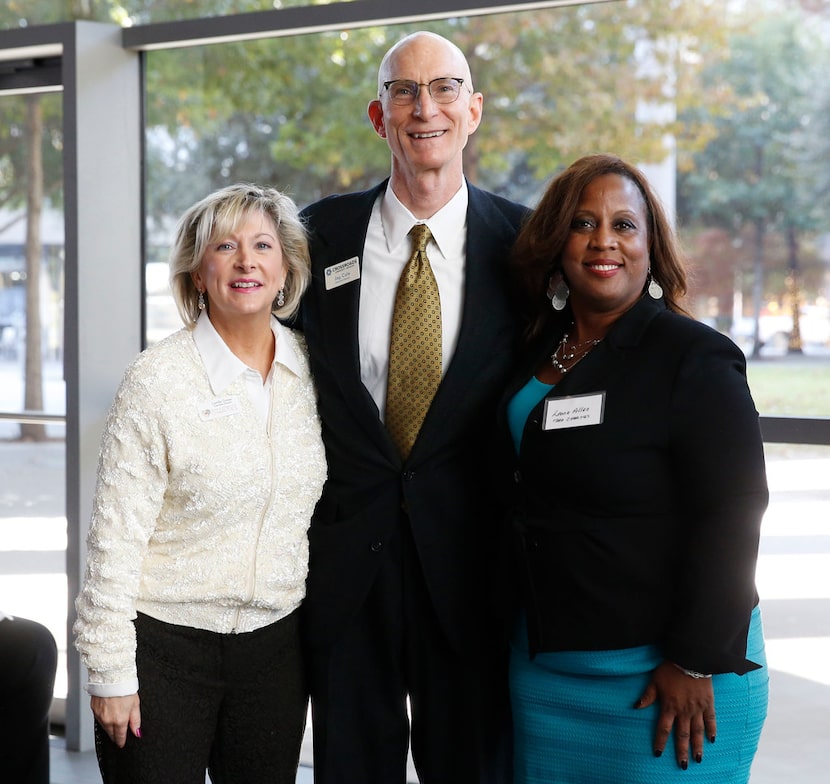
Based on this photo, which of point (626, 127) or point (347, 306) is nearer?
point (347, 306)

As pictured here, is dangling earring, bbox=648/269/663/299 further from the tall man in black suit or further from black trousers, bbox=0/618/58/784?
black trousers, bbox=0/618/58/784

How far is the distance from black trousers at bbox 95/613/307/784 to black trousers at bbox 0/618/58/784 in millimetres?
492

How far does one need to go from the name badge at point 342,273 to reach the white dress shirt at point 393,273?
4cm

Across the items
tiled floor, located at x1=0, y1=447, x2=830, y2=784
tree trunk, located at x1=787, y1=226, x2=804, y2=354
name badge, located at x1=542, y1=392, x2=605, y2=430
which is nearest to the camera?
name badge, located at x1=542, y1=392, x2=605, y2=430

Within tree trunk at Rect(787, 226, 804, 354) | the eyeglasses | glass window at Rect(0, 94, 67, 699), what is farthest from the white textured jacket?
glass window at Rect(0, 94, 67, 699)

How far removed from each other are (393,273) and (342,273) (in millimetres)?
118

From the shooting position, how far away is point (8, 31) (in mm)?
3482

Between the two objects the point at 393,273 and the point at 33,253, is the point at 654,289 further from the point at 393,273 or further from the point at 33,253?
the point at 33,253

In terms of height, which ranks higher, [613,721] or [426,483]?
[426,483]

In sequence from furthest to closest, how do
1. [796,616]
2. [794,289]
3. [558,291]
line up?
[794,289] < [796,616] < [558,291]

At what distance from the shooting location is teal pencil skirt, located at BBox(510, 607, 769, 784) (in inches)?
76.7

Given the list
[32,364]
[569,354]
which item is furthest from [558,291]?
[32,364]

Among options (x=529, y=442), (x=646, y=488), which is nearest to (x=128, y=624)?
(x=529, y=442)

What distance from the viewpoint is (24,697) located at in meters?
2.60
